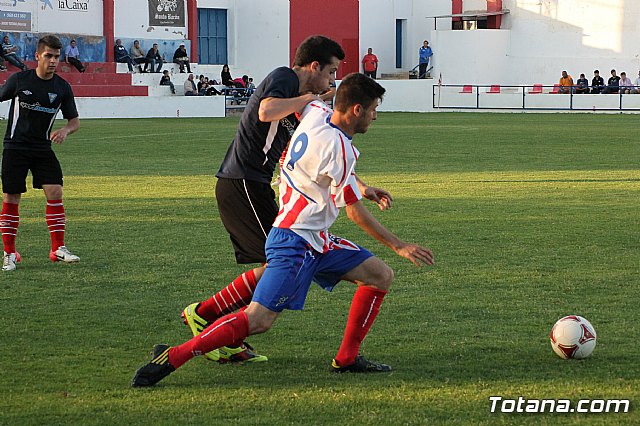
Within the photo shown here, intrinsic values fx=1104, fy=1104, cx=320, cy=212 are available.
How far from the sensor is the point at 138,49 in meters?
43.1

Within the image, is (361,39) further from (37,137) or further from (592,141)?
(37,137)

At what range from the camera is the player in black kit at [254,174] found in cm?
563

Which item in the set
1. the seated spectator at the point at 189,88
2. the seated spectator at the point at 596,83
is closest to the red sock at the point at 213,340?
the seated spectator at the point at 189,88

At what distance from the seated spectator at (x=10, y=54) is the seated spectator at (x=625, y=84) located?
22540 millimetres

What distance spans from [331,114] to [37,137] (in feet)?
14.0

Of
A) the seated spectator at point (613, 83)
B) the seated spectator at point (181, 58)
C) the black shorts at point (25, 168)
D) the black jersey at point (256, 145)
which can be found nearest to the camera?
the black jersey at point (256, 145)

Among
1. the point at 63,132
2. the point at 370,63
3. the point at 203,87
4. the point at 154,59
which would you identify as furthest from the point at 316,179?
the point at 370,63

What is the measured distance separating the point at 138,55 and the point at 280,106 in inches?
1522

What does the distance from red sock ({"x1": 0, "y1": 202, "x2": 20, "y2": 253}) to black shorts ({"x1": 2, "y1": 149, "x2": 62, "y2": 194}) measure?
0.46ft

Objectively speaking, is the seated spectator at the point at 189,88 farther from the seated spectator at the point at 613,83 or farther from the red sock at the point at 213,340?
the red sock at the point at 213,340

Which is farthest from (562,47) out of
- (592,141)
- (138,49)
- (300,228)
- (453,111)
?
(300,228)

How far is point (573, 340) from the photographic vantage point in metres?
5.64

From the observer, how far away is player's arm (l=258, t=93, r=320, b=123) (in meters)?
5.39

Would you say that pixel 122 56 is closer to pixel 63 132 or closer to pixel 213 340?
pixel 63 132
